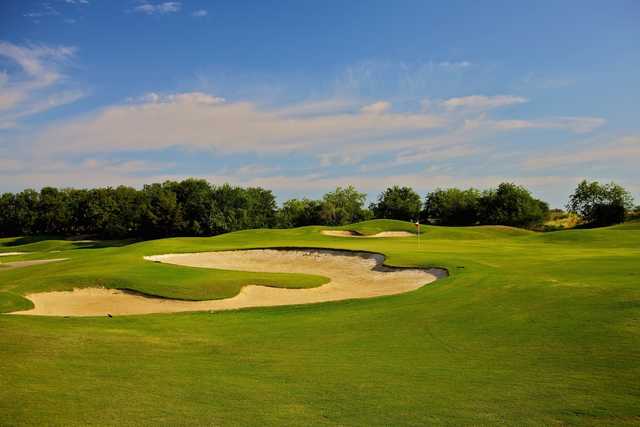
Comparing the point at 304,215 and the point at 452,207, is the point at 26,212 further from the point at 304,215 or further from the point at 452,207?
the point at 452,207

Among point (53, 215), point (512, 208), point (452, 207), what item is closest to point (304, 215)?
point (452, 207)

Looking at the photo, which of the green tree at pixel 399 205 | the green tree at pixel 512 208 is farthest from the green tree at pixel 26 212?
the green tree at pixel 512 208

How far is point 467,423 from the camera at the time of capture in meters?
6.66

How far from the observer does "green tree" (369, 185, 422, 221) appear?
102194 millimetres

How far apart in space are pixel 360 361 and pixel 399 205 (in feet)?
312

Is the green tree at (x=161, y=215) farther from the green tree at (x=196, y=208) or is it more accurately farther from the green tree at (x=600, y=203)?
the green tree at (x=600, y=203)

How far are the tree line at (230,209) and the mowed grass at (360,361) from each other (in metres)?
71.9

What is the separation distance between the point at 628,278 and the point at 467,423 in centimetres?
1305

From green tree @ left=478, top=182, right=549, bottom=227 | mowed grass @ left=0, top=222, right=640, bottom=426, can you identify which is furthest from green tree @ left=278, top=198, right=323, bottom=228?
mowed grass @ left=0, top=222, right=640, bottom=426

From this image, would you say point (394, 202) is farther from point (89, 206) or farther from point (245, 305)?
point (245, 305)

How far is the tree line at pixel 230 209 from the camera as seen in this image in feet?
281

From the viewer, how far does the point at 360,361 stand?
394 inches

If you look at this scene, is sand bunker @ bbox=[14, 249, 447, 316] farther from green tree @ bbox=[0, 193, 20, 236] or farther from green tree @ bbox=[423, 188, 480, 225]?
green tree @ bbox=[0, 193, 20, 236]

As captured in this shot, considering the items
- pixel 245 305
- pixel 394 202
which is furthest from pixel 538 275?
pixel 394 202
